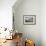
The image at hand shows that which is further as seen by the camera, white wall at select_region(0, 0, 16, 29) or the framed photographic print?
the framed photographic print

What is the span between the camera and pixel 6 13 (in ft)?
15.9

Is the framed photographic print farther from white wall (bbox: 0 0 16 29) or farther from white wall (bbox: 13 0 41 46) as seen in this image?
white wall (bbox: 0 0 16 29)

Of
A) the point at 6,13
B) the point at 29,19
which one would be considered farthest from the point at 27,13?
the point at 6,13

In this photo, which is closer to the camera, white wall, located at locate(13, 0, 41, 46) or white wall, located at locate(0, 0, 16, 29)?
white wall, located at locate(0, 0, 16, 29)

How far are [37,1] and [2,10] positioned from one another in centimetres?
219

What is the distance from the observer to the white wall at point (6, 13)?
482 centimetres

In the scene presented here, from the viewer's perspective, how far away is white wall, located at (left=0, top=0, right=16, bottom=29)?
4816 mm

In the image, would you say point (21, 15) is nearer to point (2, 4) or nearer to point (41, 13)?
point (41, 13)

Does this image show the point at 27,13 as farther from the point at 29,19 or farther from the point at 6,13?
the point at 6,13

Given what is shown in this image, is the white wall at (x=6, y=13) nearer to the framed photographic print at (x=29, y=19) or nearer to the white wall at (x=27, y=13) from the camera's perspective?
the white wall at (x=27, y=13)

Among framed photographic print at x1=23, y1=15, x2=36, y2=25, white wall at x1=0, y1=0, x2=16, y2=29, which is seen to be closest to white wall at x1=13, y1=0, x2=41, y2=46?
framed photographic print at x1=23, y1=15, x2=36, y2=25

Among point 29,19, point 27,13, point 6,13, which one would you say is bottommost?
point 29,19

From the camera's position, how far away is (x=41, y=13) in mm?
6105

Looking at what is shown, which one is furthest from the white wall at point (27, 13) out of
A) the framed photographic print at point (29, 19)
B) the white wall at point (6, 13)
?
the white wall at point (6, 13)
